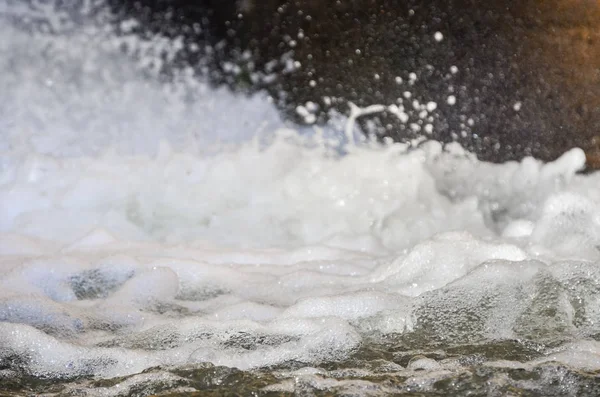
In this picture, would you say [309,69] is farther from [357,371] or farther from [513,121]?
[357,371]

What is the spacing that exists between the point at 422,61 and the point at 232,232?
128cm

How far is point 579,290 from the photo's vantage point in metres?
1.59

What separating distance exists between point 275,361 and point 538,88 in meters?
2.37

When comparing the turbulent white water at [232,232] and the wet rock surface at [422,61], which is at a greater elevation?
the wet rock surface at [422,61]

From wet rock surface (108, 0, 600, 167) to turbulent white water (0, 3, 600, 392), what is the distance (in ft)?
0.39

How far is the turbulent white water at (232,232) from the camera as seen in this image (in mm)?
1444

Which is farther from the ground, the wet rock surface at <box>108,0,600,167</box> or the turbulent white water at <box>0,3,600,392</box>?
the wet rock surface at <box>108,0,600,167</box>

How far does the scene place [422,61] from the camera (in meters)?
3.27

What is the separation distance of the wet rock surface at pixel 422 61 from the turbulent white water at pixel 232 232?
0.12 m

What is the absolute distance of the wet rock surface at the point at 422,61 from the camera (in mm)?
3131

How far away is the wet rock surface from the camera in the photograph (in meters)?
3.13

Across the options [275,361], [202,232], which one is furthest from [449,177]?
[275,361]

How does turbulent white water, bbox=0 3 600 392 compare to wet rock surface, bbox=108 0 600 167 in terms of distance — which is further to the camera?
wet rock surface, bbox=108 0 600 167

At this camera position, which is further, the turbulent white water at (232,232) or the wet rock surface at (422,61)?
the wet rock surface at (422,61)
